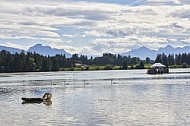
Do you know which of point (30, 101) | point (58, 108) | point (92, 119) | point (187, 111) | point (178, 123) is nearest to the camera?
point (178, 123)

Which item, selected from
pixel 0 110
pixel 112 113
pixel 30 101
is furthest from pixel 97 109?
pixel 30 101

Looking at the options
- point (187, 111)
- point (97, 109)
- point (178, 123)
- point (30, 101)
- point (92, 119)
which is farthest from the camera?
point (30, 101)

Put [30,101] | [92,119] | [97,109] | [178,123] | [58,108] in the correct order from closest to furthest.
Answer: [178,123], [92,119], [97,109], [58,108], [30,101]

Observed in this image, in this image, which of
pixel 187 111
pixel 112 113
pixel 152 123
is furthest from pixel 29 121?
pixel 187 111

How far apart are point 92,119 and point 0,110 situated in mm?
16387

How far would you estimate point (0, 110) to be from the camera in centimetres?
5625

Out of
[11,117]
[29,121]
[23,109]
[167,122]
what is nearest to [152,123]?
[167,122]

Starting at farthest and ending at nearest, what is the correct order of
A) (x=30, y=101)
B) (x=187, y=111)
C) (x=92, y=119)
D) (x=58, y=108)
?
(x=30, y=101) → (x=58, y=108) → (x=187, y=111) → (x=92, y=119)

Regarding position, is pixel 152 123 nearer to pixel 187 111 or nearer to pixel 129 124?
pixel 129 124

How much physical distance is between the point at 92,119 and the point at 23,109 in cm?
1529

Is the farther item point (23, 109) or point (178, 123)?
point (23, 109)

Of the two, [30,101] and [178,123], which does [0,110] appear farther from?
[178,123]

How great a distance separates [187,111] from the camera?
48.1m

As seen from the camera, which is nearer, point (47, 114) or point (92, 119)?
point (92, 119)
